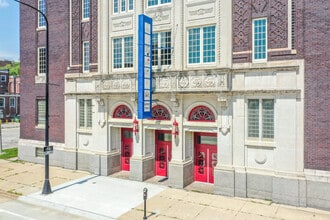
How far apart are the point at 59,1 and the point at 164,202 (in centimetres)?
1637

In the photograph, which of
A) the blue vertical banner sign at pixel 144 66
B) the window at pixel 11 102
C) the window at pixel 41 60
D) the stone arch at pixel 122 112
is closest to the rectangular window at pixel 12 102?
the window at pixel 11 102

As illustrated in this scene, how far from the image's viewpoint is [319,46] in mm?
13016

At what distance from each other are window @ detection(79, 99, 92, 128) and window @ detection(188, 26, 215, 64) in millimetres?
8153

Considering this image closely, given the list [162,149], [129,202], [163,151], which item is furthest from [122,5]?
[129,202]

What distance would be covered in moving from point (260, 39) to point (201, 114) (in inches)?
199

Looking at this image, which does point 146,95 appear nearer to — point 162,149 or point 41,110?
point 162,149

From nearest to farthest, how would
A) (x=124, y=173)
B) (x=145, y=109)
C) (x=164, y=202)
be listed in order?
(x=164, y=202) < (x=145, y=109) < (x=124, y=173)

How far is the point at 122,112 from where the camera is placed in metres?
19.0

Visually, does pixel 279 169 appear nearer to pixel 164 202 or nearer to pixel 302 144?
pixel 302 144

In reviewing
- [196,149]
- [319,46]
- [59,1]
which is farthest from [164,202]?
[59,1]

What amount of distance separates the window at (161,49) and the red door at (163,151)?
176 inches

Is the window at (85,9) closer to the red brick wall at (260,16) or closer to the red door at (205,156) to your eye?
the red brick wall at (260,16)

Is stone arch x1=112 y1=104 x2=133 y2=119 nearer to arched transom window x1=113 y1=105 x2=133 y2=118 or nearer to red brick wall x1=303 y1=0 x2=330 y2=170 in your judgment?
arched transom window x1=113 y1=105 x2=133 y2=118

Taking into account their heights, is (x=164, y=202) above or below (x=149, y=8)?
below
